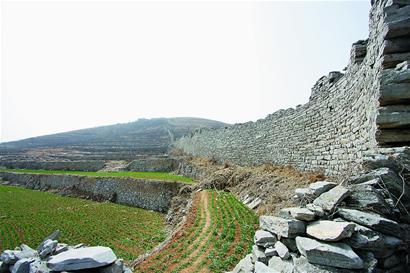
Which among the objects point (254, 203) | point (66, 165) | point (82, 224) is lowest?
point (82, 224)

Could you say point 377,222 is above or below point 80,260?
above

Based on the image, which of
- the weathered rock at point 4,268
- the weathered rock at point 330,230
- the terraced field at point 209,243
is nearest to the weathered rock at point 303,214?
the weathered rock at point 330,230

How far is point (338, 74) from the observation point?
32.4ft

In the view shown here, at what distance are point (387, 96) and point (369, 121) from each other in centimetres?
115

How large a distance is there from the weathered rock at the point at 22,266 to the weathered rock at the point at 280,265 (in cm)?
407

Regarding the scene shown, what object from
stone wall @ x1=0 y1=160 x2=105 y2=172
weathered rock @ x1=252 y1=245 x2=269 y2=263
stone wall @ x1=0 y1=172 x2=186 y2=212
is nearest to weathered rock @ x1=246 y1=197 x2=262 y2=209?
weathered rock @ x1=252 y1=245 x2=269 y2=263

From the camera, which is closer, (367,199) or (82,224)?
(367,199)

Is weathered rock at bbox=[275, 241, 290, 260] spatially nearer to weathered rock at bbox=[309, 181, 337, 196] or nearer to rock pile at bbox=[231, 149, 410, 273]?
rock pile at bbox=[231, 149, 410, 273]

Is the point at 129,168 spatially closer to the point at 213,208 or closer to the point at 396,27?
the point at 213,208

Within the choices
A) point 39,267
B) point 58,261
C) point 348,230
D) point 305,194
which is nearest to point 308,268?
point 348,230

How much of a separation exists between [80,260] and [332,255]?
383 cm

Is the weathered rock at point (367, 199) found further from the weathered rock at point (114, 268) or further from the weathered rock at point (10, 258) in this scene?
the weathered rock at point (10, 258)

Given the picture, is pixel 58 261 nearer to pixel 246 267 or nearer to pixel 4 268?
pixel 4 268

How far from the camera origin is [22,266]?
4.60 metres
